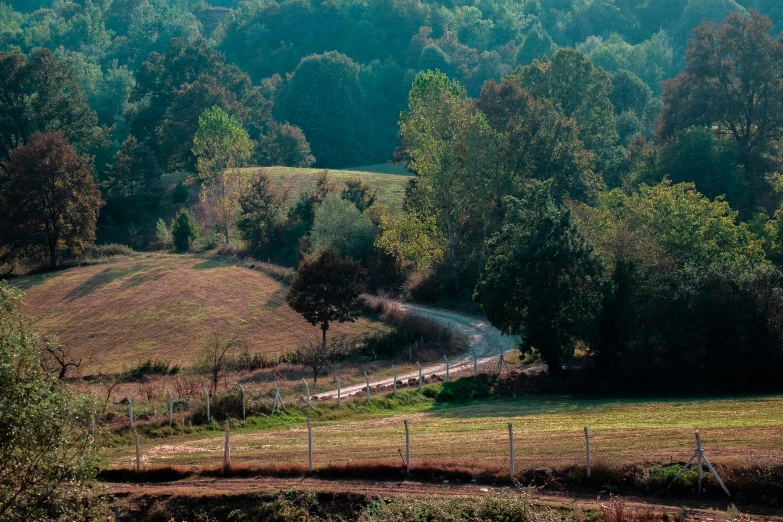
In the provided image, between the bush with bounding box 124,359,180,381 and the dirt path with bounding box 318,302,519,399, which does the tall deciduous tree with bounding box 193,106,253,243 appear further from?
the bush with bounding box 124,359,180,381

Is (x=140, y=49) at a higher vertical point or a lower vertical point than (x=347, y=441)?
higher

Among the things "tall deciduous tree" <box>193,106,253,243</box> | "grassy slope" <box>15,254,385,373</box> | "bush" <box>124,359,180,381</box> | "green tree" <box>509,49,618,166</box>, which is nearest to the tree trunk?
"grassy slope" <box>15,254,385,373</box>

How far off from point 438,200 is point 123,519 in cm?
4565

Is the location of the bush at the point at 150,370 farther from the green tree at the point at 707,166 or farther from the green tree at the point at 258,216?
the green tree at the point at 707,166

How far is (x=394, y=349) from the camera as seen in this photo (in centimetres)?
5078

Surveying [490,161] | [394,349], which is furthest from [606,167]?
[394,349]

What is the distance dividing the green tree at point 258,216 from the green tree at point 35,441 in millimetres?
60696

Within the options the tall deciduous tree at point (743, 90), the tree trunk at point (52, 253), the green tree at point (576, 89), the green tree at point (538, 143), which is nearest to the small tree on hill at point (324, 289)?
the green tree at point (538, 143)

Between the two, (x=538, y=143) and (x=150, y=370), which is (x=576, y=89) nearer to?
(x=538, y=143)

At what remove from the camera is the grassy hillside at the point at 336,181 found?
311 ft

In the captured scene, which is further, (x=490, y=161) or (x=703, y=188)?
(x=703, y=188)

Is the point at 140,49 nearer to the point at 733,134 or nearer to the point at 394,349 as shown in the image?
the point at 733,134

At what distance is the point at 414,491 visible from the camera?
23.0 meters

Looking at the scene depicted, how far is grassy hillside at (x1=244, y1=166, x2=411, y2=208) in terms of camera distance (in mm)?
94750
